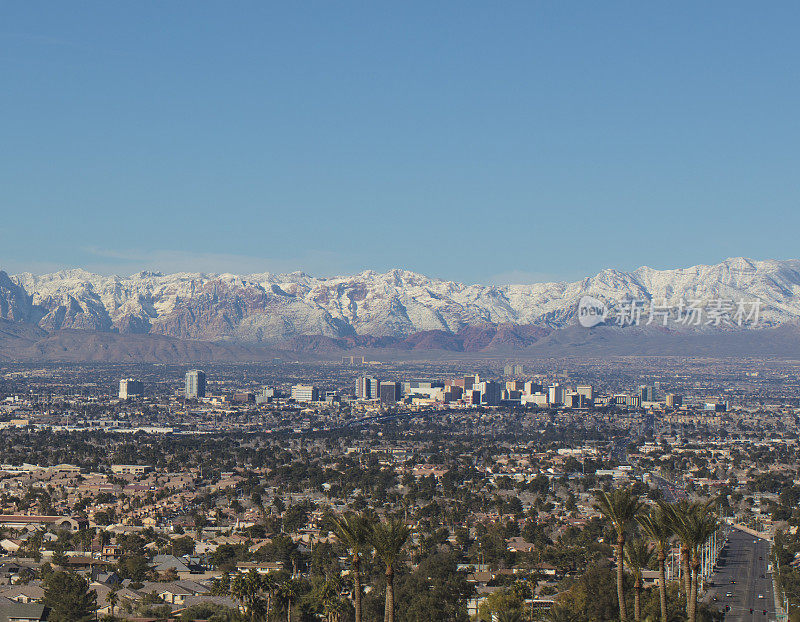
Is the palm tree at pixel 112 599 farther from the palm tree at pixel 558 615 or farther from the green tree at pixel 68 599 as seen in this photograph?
the palm tree at pixel 558 615

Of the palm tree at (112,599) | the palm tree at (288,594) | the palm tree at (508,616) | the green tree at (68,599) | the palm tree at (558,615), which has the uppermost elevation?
the palm tree at (508,616)

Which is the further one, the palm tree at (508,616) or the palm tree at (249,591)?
the palm tree at (249,591)

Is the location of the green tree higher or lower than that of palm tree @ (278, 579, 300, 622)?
lower

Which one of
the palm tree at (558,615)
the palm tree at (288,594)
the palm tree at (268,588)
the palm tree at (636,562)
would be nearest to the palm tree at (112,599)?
the palm tree at (268,588)

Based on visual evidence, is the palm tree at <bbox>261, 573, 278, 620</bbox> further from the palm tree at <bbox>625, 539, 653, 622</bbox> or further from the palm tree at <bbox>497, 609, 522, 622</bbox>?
the palm tree at <bbox>625, 539, 653, 622</bbox>

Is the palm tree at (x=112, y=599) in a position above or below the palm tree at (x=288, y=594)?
below

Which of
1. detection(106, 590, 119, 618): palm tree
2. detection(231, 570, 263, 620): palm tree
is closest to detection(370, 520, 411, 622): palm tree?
detection(231, 570, 263, 620): palm tree

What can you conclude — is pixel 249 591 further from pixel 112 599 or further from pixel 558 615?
pixel 558 615

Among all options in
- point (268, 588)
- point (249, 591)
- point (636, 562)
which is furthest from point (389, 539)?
point (268, 588)
